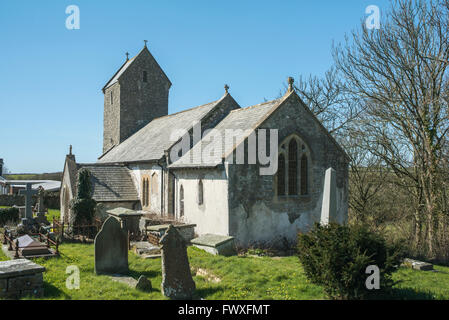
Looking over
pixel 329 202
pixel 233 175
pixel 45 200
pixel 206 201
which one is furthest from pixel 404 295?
pixel 45 200

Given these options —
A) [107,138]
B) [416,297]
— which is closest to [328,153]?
[416,297]

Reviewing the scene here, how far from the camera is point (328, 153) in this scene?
57.7 ft

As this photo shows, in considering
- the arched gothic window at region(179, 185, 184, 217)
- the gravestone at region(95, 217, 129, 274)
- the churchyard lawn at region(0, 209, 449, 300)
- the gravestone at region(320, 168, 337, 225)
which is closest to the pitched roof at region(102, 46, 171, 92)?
the arched gothic window at region(179, 185, 184, 217)

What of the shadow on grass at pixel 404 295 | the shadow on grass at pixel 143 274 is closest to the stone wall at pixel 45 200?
the shadow on grass at pixel 143 274

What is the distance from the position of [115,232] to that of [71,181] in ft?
42.8

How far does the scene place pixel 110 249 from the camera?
10477 mm

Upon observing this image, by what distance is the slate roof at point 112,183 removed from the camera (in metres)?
20.6

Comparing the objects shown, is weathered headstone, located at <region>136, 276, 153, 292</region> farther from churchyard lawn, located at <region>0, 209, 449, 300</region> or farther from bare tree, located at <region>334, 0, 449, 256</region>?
bare tree, located at <region>334, 0, 449, 256</region>

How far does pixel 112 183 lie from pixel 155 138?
168 inches

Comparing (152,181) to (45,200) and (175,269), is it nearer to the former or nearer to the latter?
(175,269)

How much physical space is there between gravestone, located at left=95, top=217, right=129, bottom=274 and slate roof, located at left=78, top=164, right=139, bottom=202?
32.8 ft

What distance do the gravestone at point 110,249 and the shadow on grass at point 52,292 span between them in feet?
5.27
